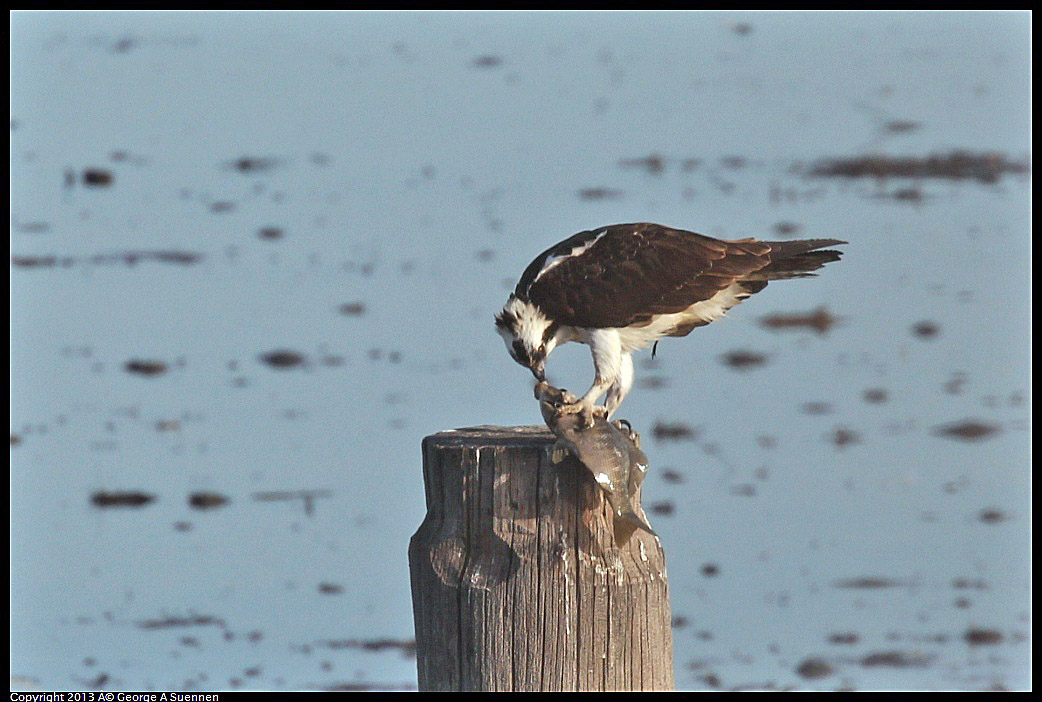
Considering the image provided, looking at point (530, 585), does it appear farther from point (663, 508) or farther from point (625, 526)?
point (663, 508)

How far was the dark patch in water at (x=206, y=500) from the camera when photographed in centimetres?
854

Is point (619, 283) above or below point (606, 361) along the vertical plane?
above

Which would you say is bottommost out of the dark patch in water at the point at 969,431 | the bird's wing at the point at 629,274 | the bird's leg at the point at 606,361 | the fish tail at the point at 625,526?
the dark patch in water at the point at 969,431

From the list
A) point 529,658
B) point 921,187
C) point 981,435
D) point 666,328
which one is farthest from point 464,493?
point 921,187

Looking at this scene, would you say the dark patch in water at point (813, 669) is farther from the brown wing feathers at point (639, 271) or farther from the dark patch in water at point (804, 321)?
the dark patch in water at point (804, 321)

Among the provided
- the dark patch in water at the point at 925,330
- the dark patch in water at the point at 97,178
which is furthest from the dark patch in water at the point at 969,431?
the dark patch in water at the point at 97,178

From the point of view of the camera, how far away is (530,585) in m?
4.06

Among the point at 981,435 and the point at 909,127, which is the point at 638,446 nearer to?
the point at 981,435

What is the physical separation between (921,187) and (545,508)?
35.6 feet

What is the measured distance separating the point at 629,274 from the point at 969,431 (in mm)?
4770

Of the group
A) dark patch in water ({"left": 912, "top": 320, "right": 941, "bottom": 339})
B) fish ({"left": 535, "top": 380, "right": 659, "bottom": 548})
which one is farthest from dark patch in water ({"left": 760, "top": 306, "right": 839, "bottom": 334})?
fish ({"left": 535, "top": 380, "right": 659, "bottom": 548})

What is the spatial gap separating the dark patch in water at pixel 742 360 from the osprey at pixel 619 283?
15.7 ft

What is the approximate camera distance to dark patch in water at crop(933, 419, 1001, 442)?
9.57 metres

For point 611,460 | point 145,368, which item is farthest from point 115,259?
point 611,460
